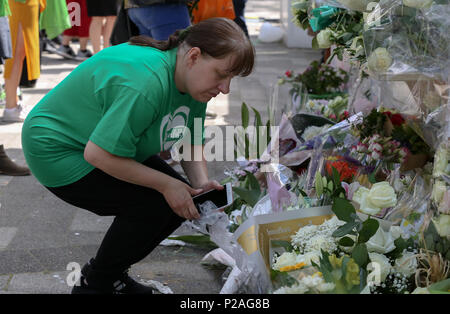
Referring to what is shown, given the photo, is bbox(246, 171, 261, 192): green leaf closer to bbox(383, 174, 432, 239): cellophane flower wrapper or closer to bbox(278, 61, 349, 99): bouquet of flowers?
bbox(383, 174, 432, 239): cellophane flower wrapper

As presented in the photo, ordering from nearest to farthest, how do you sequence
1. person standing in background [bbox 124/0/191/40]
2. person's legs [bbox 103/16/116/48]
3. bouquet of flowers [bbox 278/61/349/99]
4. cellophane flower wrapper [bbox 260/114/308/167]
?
cellophane flower wrapper [bbox 260/114/308/167], person standing in background [bbox 124/0/191/40], bouquet of flowers [bbox 278/61/349/99], person's legs [bbox 103/16/116/48]

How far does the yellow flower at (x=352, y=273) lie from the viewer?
5.91 feet

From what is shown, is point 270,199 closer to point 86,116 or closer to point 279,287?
point 279,287

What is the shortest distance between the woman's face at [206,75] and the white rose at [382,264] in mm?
666

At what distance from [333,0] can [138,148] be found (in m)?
0.98

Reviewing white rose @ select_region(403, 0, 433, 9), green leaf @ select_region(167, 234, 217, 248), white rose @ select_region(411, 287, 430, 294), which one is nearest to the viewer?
white rose @ select_region(411, 287, 430, 294)

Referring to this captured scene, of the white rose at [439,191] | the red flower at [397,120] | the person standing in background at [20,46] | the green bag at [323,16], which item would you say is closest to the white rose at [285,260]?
the white rose at [439,191]

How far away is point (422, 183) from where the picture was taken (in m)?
2.31

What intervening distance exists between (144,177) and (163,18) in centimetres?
191

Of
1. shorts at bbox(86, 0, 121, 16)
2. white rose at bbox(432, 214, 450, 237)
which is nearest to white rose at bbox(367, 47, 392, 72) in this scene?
white rose at bbox(432, 214, 450, 237)

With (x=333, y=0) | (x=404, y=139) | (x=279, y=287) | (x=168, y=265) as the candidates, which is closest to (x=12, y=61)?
(x=168, y=265)

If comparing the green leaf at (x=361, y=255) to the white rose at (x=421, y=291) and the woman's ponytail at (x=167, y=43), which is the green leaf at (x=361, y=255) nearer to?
the white rose at (x=421, y=291)

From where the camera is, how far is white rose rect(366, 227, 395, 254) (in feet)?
6.47

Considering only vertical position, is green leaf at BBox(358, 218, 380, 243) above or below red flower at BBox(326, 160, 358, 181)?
above
